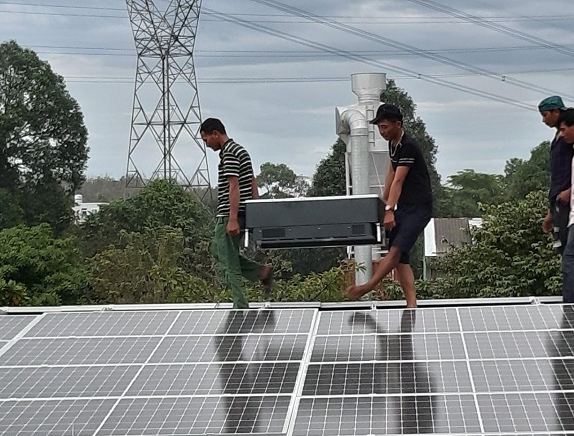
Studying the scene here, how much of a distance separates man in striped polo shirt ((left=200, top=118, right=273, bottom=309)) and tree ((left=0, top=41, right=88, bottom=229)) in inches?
1722

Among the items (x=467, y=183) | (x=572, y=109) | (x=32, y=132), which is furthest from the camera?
(x=467, y=183)

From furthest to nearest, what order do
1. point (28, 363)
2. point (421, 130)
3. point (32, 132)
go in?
point (421, 130) → point (32, 132) → point (28, 363)

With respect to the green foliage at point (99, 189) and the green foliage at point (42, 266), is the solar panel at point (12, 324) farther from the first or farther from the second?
the green foliage at point (99, 189)

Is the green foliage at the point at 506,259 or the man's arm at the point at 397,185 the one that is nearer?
the man's arm at the point at 397,185

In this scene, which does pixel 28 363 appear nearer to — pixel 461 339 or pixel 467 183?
pixel 461 339

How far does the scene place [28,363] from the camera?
248 inches

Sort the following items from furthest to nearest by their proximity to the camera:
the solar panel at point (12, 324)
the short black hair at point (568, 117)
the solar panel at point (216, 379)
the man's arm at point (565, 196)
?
the man's arm at point (565, 196) → the short black hair at point (568, 117) → the solar panel at point (12, 324) → the solar panel at point (216, 379)

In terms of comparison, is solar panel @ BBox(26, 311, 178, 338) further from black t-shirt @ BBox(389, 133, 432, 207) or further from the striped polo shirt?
black t-shirt @ BBox(389, 133, 432, 207)

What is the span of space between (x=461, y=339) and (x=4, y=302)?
16.2 meters

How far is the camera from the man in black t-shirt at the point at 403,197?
27.8 ft

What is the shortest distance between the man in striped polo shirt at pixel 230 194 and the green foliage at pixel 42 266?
1526cm

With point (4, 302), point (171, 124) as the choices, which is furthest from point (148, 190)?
point (4, 302)

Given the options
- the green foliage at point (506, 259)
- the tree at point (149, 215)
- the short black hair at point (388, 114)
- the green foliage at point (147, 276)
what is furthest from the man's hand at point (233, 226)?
the tree at point (149, 215)

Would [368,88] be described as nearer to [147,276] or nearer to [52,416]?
[147,276]
